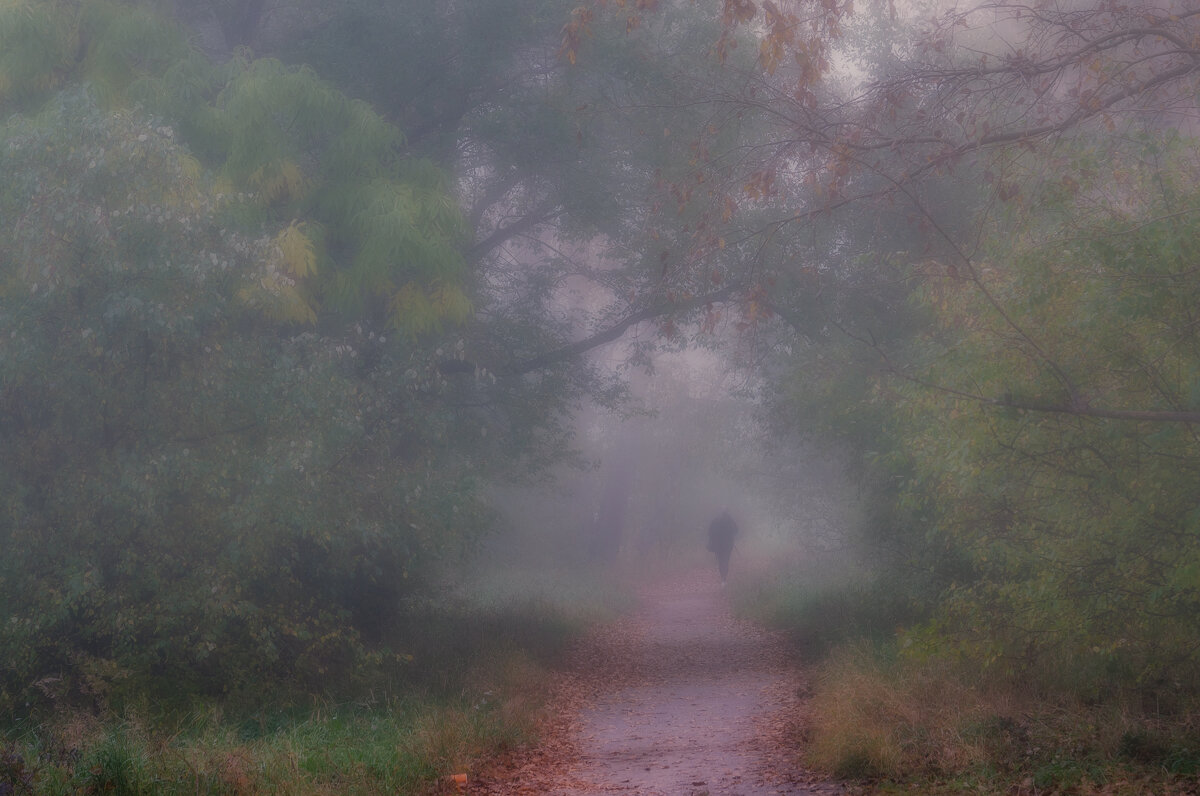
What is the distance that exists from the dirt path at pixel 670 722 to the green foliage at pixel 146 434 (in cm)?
273

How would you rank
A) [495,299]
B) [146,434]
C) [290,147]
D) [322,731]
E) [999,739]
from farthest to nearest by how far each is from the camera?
[495,299], [290,147], [146,434], [322,731], [999,739]

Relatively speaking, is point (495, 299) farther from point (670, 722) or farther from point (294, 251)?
point (670, 722)

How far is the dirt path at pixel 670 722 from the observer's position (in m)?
8.00

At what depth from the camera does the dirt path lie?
8.00 m

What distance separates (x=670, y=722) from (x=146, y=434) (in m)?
6.21

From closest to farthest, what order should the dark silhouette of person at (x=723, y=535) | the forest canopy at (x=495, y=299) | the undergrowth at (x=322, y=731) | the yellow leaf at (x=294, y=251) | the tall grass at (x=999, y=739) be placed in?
the undergrowth at (x=322, y=731)
the tall grass at (x=999, y=739)
the forest canopy at (x=495, y=299)
the yellow leaf at (x=294, y=251)
the dark silhouette of person at (x=723, y=535)

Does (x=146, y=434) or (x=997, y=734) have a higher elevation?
(x=146, y=434)

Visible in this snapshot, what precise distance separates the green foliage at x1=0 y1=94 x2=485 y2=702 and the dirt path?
8.95 ft

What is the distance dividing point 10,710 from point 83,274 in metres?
3.91

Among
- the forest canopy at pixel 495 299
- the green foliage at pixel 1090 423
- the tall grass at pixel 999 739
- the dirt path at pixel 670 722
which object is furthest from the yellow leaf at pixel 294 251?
the tall grass at pixel 999 739

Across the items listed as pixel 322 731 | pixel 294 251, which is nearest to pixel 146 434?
pixel 294 251

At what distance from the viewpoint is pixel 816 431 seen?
1581 cm

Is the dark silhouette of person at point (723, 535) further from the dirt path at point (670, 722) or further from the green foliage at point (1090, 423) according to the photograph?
the green foliage at point (1090, 423)

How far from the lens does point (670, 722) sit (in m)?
11.1
